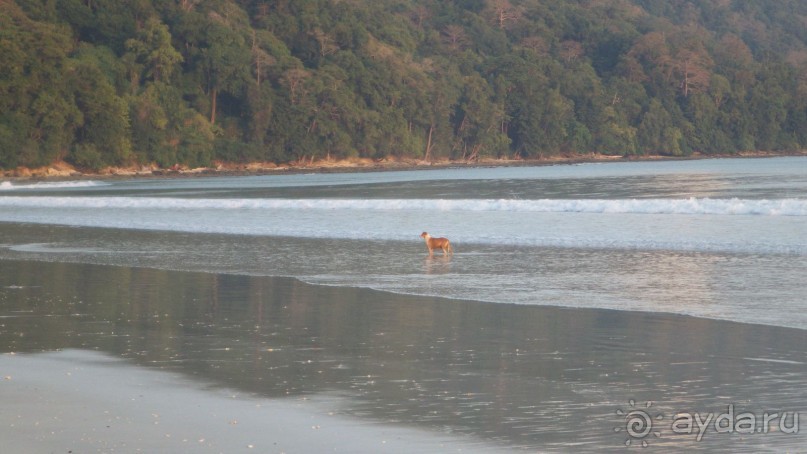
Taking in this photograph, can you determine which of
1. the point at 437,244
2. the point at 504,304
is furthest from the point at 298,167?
the point at 504,304

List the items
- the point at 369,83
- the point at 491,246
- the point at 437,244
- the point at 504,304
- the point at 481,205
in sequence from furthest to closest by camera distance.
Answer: the point at 369,83 → the point at 481,205 → the point at 491,246 → the point at 437,244 → the point at 504,304

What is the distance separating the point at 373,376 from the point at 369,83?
79.4 metres

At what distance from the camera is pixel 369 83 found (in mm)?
86688

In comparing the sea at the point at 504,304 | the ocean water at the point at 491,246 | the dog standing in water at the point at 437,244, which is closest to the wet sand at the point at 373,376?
the sea at the point at 504,304

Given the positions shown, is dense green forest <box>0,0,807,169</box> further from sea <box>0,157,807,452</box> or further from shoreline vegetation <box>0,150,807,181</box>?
sea <box>0,157,807,452</box>

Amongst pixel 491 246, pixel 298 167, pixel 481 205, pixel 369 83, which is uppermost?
pixel 369 83

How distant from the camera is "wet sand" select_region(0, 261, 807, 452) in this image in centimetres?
654

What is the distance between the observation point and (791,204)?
84.8 feet

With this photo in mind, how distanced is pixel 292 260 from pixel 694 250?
6.73 metres

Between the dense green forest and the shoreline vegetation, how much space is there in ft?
1.95

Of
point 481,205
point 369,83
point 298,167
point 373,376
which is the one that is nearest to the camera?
point 373,376

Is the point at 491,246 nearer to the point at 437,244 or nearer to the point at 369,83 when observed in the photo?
the point at 437,244

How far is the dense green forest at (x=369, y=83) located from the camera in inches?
2675

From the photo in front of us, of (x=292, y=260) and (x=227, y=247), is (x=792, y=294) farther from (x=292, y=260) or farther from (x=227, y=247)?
(x=227, y=247)
